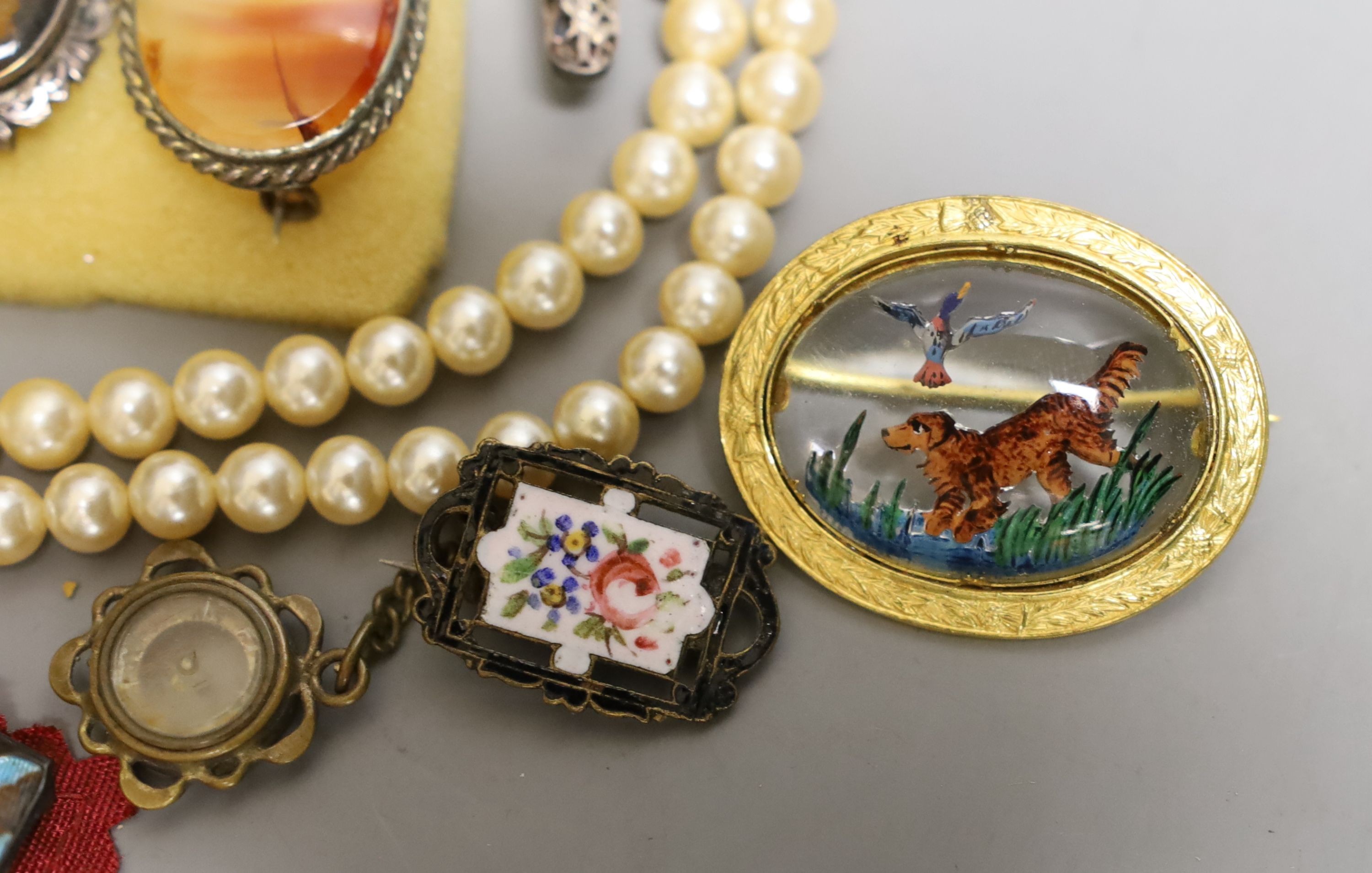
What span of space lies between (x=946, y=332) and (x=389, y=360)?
22.3 inches

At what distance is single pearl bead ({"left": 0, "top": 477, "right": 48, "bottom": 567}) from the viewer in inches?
38.2

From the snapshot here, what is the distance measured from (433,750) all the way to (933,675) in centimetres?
52

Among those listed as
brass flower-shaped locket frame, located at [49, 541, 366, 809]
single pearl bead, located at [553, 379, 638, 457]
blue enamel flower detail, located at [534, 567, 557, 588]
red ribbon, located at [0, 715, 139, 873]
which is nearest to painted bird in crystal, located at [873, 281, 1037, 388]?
single pearl bead, located at [553, 379, 638, 457]

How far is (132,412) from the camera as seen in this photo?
98 centimetres

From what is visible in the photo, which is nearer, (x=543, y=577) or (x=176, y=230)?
(x=543, y=577)

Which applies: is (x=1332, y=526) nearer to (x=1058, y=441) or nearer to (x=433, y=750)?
(x=1058, y=441)

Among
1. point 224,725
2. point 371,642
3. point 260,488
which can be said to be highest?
point 260,488

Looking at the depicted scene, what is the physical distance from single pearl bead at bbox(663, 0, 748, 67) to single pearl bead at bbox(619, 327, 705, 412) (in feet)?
1.07

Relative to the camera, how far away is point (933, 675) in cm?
99

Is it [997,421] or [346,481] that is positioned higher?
[997,421]

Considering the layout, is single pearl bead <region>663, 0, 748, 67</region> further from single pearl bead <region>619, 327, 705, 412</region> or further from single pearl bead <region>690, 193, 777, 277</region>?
single pearl bead <region>619, 327, 705, 412</region>

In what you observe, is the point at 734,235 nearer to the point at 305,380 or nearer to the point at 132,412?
the point at 305,380

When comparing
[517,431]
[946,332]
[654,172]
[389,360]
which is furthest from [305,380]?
[946,332]

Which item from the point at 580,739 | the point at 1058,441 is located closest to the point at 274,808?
the point at 580,739
